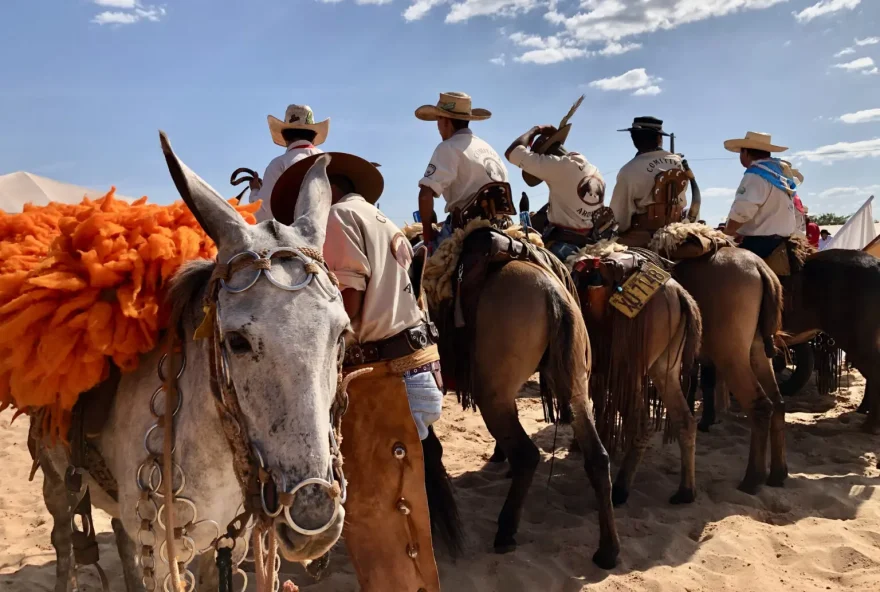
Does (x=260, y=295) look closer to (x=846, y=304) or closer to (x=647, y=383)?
(x=647, y=383)

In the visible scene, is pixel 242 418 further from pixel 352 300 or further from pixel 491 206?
pixel 491 206

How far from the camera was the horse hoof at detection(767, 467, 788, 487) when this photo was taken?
17.9ft

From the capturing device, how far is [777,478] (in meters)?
5.48

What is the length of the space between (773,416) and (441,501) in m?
3.40

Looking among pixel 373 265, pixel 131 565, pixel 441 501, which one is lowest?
pixel 441 501

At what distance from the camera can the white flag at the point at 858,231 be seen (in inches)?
436

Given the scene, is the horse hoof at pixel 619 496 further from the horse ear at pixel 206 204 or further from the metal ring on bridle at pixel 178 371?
the horse ear at pixel 206 204

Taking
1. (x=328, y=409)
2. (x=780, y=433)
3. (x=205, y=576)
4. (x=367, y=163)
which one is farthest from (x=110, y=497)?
(x=780, y=433)

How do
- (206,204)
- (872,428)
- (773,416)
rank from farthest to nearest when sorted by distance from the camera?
(872,428) → (773,416) → (206,204)

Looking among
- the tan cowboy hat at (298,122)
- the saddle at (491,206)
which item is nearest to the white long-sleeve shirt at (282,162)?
the tan cowboy hat at (298,122)

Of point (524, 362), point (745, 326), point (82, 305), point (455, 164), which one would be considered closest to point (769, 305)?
point (745, 326)

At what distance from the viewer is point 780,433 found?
5582 mm

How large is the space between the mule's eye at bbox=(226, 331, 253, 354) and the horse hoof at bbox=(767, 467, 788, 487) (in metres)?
5.25

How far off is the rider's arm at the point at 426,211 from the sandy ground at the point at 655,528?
221 cm
